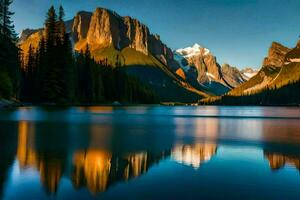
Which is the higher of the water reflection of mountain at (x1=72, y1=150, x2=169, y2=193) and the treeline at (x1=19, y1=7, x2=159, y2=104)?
the treeline at (x1=19, y1=7, x2=159, y2=104)

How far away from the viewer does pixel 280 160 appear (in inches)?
819

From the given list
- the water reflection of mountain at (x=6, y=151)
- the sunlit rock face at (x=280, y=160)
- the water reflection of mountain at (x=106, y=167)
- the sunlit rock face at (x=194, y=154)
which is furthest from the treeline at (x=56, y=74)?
the sunlit rock face at (x=280, y=160)

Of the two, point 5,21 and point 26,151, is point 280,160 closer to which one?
point 26,151

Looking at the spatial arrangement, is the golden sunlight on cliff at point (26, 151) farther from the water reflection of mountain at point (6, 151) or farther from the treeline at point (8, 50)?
the treeline at point (8, 50)

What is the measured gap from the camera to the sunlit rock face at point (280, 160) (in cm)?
1908

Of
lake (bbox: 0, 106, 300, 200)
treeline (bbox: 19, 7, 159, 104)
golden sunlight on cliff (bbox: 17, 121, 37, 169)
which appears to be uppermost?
treeline (bbox: 19, 7, 159, 104)

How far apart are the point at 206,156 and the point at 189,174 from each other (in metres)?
5.67

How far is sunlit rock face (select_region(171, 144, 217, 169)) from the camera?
19781 mm

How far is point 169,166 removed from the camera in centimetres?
1823

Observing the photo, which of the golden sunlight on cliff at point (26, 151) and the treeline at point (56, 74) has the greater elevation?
the treeline at point (56, 74)

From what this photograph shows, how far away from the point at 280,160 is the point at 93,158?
10.8m

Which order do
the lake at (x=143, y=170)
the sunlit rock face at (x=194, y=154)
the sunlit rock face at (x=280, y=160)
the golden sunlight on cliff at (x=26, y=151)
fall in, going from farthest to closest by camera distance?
the sunlit rock face at (x=194, y=154), the sunlit rock face at (x=280, y=160), the golden sunlight on cliff at (x=26, y=151), the lake at (x=143, y=170)

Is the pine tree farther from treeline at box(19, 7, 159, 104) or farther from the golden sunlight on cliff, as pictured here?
the golden sunlight on cliff

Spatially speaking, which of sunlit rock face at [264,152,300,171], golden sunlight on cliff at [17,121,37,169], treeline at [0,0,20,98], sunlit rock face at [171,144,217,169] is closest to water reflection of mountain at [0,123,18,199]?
golden sunlight on cliff at [17,121,37,169]
